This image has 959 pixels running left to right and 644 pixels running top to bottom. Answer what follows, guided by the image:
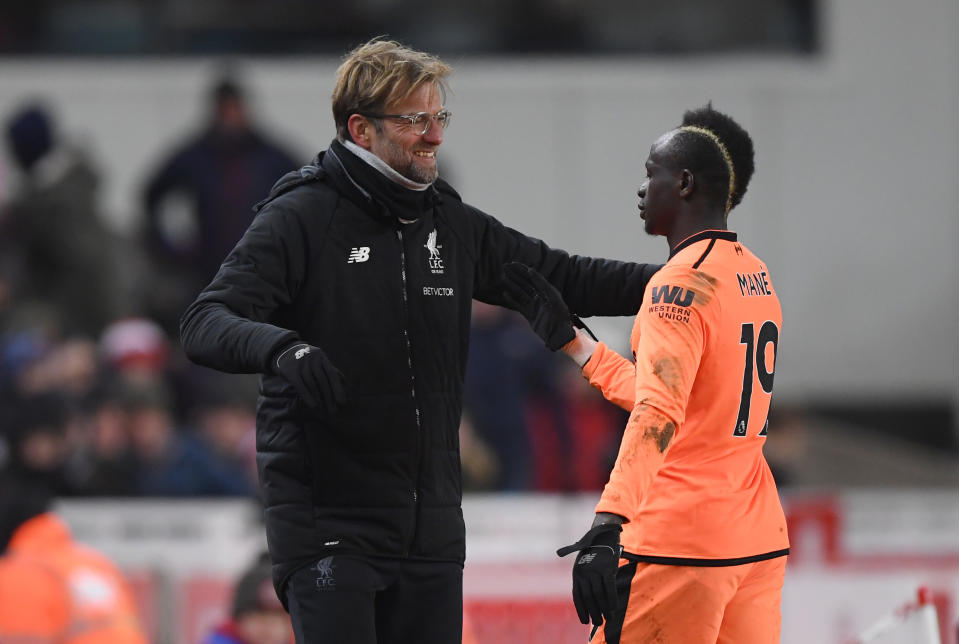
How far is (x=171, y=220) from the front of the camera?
427 inches

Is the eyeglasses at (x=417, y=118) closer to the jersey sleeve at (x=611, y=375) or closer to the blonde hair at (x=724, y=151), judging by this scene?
the blonde hair at (x=724, y=151)

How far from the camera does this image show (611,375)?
4.47 meters

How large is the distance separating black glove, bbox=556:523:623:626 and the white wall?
11.1 meters

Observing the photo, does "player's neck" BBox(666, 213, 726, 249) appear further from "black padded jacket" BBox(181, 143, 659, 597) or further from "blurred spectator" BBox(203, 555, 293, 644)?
"blurred spectator" BBox(203, 555, 293, 644)

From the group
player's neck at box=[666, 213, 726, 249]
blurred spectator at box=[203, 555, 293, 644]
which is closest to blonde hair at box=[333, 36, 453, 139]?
player's neck at box=[666, 213, 726, 249]

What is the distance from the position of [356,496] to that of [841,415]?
11.6 metres

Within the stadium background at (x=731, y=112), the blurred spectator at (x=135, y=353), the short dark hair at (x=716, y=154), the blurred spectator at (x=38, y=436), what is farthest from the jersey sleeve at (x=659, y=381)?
the stadium background at (x=731, y=112)

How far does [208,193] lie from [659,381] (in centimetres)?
710

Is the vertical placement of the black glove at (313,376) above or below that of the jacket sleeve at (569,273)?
below

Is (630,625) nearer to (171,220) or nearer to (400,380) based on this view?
(400,380)

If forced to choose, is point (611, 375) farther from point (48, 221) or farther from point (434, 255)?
point (48, 221)

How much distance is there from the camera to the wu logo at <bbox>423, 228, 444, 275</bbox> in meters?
4.10

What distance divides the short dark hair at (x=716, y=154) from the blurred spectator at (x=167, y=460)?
5576 millimetres

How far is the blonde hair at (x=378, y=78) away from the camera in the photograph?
4.02 m
